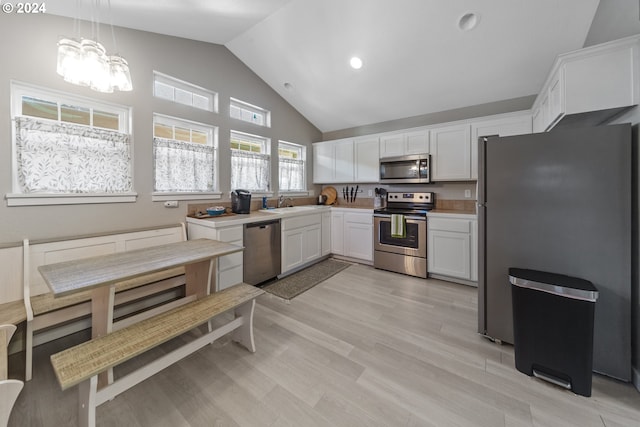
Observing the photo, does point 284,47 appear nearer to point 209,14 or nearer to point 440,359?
point 209,14

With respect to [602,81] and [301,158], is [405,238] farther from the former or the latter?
[301,158]

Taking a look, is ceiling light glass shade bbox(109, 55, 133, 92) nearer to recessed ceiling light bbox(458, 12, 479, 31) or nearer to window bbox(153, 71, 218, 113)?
window bbox(153, 71, 218, 113)

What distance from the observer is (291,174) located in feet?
15.0

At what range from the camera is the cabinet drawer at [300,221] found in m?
3.47

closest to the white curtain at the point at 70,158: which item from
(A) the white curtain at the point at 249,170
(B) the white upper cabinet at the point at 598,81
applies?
(A) the white curtain at the point at 249,170

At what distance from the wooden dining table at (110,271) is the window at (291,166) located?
8.09ft

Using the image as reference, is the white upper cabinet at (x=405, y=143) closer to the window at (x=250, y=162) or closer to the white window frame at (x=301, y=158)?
the white window frame at (x=301, y=158)

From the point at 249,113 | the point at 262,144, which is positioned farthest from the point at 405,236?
the point at 249,113

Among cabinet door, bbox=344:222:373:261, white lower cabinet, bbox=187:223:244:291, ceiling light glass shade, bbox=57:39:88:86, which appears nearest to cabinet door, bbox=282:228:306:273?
white lower cabinet, bbox=187:223:244:291

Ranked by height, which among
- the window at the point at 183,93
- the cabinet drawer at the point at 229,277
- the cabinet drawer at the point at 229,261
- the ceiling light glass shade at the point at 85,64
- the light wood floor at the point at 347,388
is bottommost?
the light wood floor at the point at 347,388

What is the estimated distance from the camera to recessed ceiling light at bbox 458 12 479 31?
2.46m

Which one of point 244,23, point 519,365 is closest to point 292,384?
point 519,365

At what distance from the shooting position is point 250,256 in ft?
9.89

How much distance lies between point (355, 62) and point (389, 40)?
1.64 ft
